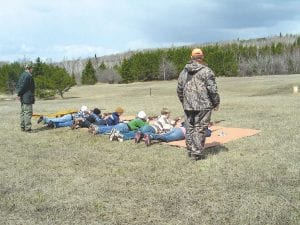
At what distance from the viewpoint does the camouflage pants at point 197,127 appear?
9.51 meters

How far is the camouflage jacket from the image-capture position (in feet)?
30.9

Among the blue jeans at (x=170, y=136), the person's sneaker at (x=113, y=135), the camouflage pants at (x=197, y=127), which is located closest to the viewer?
the camouflage pants at (x=197, y=127)

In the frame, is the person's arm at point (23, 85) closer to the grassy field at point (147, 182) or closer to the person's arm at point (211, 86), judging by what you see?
the grassy field at point (147, 182)

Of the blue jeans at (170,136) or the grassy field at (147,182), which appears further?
the blue jeans at (170,136)

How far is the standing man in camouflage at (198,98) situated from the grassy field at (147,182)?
492mm

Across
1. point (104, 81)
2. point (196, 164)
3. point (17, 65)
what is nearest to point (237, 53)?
point (104, 81)

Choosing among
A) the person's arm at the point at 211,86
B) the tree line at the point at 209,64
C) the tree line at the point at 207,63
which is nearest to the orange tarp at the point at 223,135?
the person's arm at the point at 211,86

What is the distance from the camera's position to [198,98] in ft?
31.1

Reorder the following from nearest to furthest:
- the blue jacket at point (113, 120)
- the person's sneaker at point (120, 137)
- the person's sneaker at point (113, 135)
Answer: the person's sneaker at point (120, 137) → the person's sneaker at point (113, 135) → the blue jacket at point (113, 120)

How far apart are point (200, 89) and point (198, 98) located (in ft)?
0.63

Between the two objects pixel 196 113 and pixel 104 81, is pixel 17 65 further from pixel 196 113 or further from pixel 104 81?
pixel 196 113

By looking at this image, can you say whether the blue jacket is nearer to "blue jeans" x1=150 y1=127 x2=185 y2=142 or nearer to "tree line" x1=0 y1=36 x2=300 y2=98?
"blue jeans" x1=150 y1=127 x2=185 y2=142

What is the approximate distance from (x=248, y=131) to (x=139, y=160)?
433cm

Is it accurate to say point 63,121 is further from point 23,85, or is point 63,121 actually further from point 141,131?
point 141,131
